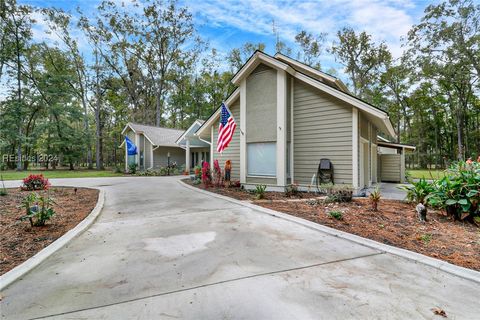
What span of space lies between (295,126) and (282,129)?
0.77 metres

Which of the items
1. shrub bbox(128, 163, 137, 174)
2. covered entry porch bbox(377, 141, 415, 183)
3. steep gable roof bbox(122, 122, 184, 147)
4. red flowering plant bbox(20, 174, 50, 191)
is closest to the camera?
red flowering plant bbox(20, 174, 50, 191)

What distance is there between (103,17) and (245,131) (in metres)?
25.7

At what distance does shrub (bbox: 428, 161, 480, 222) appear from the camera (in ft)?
16.1

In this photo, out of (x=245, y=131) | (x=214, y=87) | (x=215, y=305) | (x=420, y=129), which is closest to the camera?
(x=215, y=305)

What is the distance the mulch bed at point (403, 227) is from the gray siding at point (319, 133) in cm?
204

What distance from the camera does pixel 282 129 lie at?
898cm

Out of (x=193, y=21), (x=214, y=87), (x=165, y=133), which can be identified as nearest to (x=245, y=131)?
(x=165, y=133)

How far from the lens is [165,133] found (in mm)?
24734

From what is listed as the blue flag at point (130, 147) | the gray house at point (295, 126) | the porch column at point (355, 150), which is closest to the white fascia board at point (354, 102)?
the gray house at point (295, 126)

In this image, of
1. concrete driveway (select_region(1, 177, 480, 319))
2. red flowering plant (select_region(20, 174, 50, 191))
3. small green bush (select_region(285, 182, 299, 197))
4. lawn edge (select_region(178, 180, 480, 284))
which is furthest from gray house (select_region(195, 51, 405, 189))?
red flowering plant (select_region(20, 174, 50, 191))

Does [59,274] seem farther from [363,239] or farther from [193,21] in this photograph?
[193,21]

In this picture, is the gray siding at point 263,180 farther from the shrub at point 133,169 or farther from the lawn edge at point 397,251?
the shrub at point 133,169

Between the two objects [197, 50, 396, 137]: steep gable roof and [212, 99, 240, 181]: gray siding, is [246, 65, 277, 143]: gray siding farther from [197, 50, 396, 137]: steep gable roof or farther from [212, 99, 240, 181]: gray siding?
[212, 99, 240, 181]: gray siding

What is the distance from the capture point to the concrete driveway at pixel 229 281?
6.93 ft
